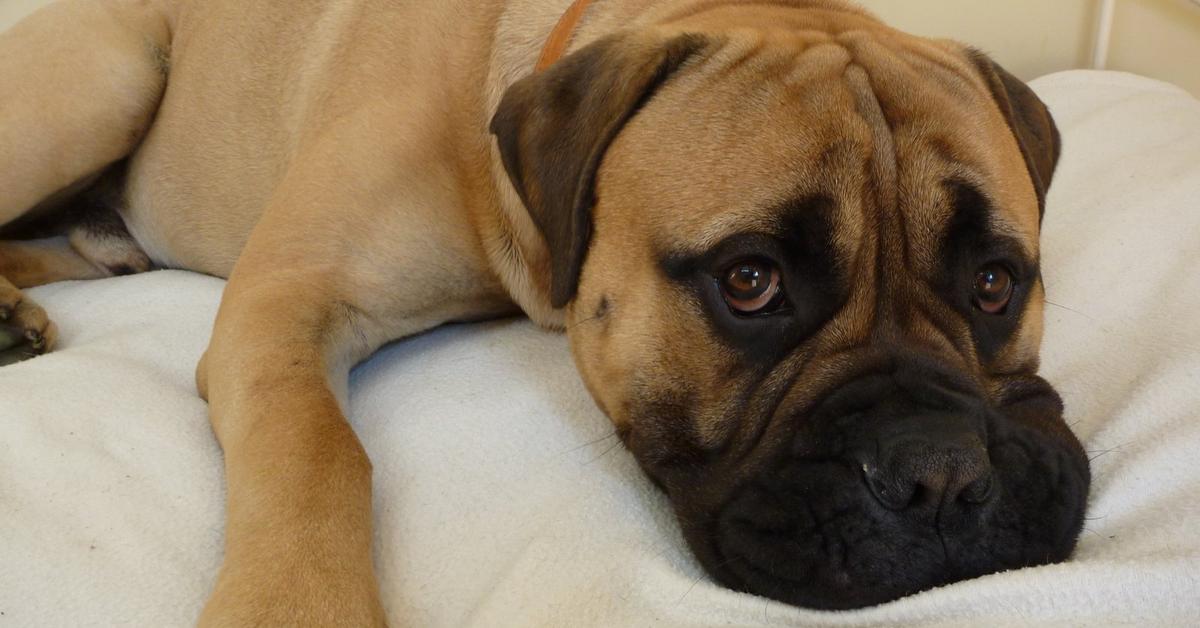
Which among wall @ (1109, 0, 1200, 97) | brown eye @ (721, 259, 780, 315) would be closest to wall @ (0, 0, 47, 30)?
brown eye @ (721, 259, 780, 315)

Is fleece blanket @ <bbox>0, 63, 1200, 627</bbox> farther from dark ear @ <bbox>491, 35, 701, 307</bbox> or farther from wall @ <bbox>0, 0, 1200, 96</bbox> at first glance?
wall @ <bbox>0, 0, 1200, 96</bbox>

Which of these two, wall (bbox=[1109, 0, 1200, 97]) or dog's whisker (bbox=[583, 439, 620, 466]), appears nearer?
dog's whisker (bbox=[583, 439, 620, 466])

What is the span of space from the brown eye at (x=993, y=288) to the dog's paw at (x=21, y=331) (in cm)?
191

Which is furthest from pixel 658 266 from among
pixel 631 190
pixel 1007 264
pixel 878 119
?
pixel 1007 264

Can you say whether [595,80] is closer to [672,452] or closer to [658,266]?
[658,266]

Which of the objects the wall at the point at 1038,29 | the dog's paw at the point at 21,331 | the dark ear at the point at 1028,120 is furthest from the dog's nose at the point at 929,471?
the wall at the point at 1038,29

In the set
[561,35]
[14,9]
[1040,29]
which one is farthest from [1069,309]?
[14,9]

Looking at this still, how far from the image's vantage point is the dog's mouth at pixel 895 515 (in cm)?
108

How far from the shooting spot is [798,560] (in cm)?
111

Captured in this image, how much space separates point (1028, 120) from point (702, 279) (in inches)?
31.6

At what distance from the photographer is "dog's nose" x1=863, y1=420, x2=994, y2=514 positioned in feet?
3.47

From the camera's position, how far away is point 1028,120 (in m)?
1.70

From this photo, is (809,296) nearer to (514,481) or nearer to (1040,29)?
(514,481)

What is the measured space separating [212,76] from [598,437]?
1.59m
